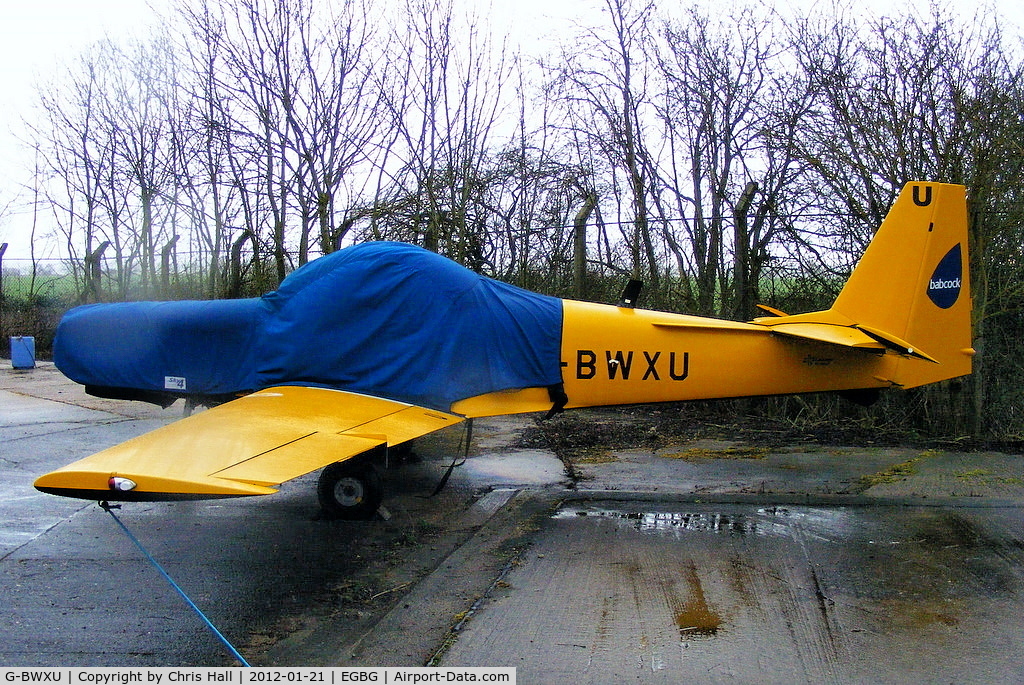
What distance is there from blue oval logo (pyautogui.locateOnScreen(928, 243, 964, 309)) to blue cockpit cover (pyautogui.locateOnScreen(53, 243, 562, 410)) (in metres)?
3.20

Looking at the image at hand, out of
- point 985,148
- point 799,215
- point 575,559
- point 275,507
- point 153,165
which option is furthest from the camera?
point 153,165

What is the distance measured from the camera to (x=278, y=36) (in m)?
11.8

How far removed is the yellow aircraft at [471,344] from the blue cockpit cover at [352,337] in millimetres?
12

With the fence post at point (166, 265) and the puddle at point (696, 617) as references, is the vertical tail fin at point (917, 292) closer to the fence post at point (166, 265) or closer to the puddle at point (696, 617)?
the puddle at point (696, 617)

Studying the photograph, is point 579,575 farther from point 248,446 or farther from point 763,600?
point 248,446

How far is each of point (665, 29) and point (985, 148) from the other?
4.58 meters

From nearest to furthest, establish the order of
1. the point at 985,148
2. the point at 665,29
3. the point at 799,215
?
the point at 985,148 < the point at 799,215 < the point at 665,29

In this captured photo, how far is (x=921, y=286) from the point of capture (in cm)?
705

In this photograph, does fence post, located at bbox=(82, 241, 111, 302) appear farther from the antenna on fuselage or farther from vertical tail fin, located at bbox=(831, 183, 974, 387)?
vertical tail fin, located at bbox=(831, 183, 974, 387)

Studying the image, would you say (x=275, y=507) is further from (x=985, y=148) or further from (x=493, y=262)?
(x=985, y=148)

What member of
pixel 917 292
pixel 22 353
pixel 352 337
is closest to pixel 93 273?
pixel 22 353

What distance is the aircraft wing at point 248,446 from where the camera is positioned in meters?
3.89

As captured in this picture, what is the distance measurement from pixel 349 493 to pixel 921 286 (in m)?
5.00

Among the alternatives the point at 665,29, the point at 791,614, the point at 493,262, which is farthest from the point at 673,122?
the point at 791,614
